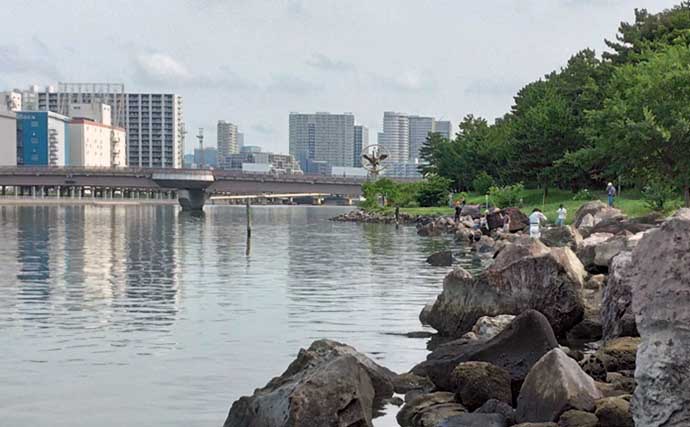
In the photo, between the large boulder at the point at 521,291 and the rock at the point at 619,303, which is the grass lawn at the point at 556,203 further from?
the rock at the point at 619,303

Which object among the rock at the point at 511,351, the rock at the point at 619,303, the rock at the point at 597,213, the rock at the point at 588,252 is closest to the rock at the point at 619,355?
the rock at the point at 511,351

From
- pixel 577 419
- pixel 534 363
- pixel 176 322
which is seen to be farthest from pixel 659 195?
pixel 577 419

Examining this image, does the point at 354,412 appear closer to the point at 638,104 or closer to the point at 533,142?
the point at 638,104

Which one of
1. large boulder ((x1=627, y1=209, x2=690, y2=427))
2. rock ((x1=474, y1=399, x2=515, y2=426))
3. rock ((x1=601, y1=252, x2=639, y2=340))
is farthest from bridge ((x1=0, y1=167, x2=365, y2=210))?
large boulder ((x1=627, y1=209, x2=690, y2=427))

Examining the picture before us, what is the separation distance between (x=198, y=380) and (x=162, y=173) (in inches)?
5141

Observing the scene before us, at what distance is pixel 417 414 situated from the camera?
666 inches

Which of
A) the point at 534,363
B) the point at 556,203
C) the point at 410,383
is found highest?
the point at 556,203

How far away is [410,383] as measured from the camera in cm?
1931

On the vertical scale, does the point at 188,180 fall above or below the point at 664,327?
below

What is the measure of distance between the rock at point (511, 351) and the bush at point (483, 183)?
88935mm

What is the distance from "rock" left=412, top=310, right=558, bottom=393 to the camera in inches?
697

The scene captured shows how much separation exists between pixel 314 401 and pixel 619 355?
21.3 ft

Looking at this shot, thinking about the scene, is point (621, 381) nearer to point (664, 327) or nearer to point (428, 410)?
point (428, 410)

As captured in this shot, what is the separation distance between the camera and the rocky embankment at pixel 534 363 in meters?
12.9
